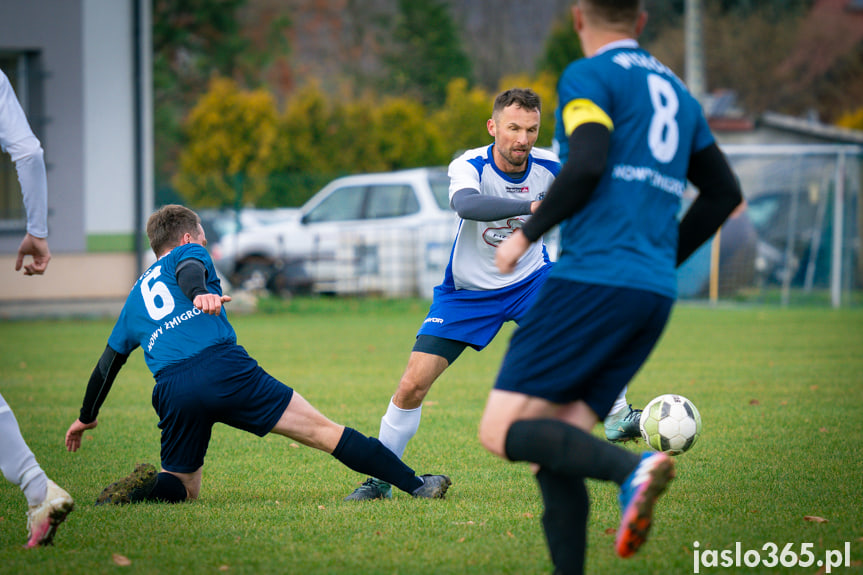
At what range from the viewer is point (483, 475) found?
17.4ft

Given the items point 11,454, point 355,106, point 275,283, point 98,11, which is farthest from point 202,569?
point 355,106

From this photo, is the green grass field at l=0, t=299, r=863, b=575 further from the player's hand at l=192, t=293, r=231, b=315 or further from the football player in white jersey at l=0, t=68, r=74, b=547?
the player's hand at l=192, t=293, r=231, b=315

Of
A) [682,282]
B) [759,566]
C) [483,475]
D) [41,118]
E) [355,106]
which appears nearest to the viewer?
[759,566]

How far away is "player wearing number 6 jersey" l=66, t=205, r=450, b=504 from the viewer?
4344 millimetres

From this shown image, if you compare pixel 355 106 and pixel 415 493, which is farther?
pixel 355 106

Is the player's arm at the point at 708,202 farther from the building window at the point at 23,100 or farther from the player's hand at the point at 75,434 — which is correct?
the building window at the point at 23,100

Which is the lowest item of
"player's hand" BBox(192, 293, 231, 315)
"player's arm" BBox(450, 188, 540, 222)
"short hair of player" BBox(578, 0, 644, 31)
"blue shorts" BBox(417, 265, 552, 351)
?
"blue shorts" BBox(417, 265, 552, 351)

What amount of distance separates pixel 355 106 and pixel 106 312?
12.7 meters

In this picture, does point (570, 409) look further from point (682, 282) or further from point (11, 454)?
point (682, 282)

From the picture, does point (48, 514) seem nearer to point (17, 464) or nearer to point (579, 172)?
point (17, 464)

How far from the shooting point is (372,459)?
457 cm

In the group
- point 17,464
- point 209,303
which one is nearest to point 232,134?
point 209,303

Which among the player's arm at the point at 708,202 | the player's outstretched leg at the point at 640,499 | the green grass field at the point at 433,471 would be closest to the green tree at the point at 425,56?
the green grass field at the point at 433,471

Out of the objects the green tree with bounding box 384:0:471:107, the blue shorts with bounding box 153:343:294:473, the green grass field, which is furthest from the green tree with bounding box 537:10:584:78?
the blue shorts with bounding box 153:343:294:473
